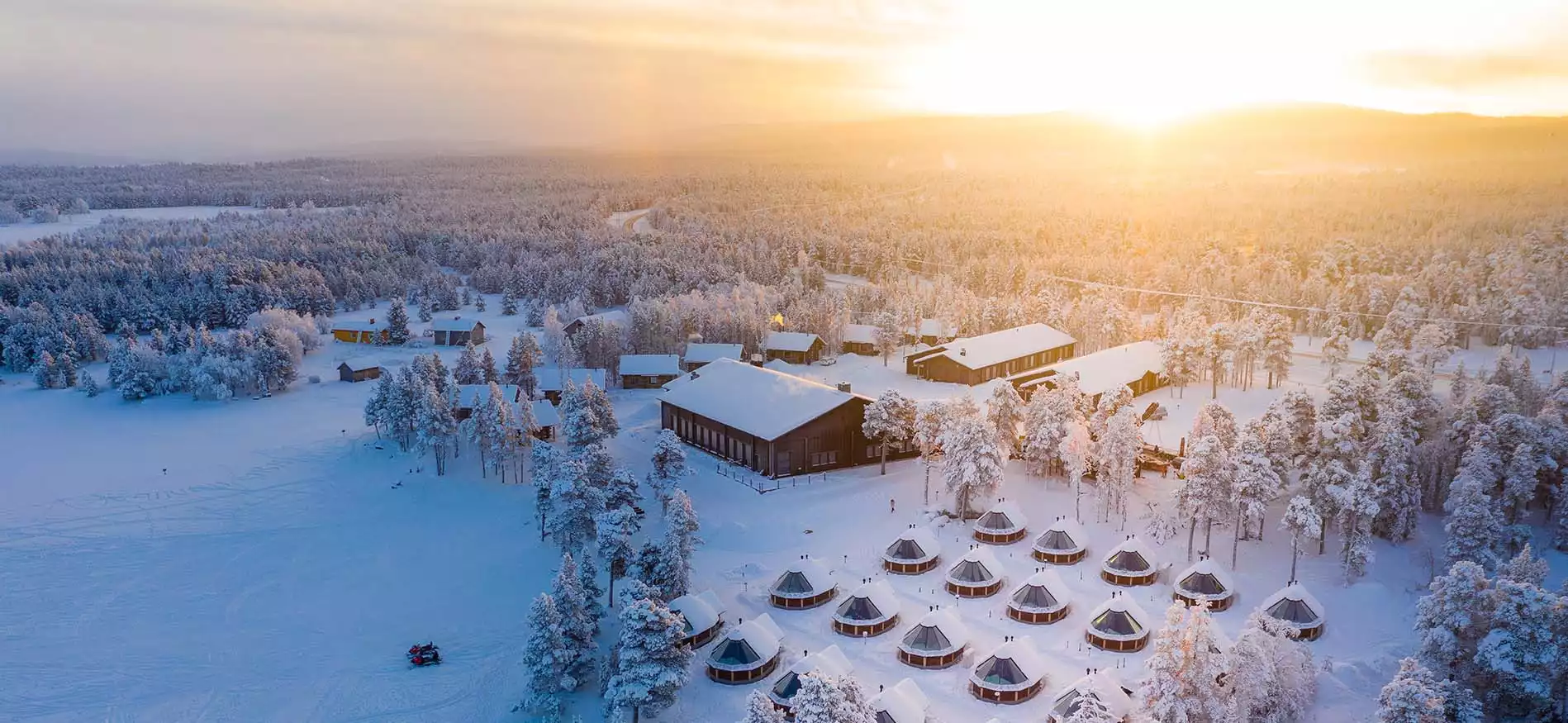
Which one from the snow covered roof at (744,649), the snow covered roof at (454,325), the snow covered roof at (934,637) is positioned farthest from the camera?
the snow covered roof at (454,325)

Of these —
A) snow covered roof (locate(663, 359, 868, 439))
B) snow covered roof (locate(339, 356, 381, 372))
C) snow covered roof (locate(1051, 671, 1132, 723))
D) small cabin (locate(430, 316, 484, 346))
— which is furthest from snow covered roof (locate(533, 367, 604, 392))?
snow covered roof (locate(1051, 671, 1132, 723))

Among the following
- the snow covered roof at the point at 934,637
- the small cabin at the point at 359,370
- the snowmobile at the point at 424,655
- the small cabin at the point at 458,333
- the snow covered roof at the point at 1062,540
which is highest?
the small cabin at the point at 458,333

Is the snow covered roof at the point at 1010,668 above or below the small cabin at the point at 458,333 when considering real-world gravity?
below

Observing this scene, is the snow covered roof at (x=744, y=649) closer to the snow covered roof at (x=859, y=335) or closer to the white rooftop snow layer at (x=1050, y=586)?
the white rooftop snow layer at (x=1050, y=586)

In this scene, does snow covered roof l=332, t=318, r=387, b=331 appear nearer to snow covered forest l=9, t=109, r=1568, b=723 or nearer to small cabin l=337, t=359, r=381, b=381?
snow covered forest l=9, t=109, r=1568, b=723

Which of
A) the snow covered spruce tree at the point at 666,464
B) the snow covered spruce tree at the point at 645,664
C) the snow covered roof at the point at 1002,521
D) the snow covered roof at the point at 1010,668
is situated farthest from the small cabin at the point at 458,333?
the snow covered roof at the point at 1010,668

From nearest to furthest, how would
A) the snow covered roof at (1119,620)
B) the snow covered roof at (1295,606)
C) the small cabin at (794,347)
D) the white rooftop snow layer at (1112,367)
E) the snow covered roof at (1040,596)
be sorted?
the snow covered roof at (1119,620) < the snow covered roof at (1295,606) < the snow covered roof at (1040,596) < the white rooftop snow layer at (1112,367) < the small cabin at (794,347)

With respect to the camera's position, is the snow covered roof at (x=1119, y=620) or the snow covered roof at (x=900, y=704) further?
the snow covered roof at (x=1119, y=620)

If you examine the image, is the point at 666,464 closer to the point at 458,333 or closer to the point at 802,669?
the point at 802,669
